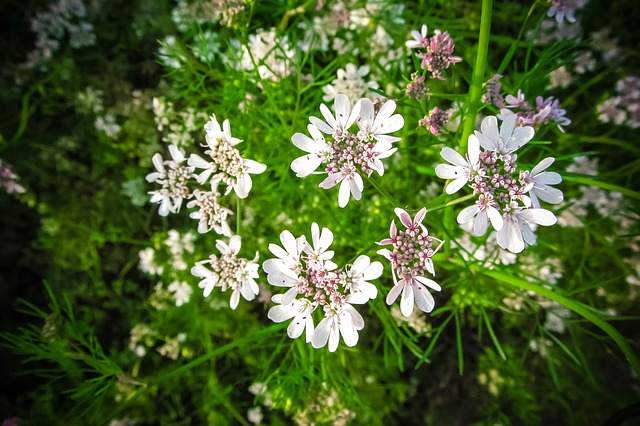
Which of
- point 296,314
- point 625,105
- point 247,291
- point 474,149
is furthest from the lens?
point 625,105

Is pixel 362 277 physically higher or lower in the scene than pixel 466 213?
lower

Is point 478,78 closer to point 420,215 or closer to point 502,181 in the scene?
point 502,181

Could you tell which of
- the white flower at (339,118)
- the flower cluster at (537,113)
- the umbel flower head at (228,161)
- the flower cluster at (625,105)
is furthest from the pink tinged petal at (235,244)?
the flower cluster at (625,105)

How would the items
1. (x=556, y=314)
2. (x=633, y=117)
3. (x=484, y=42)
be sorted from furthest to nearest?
(x=633, y=117) → (x=556, y=314) → (x=484, y=42)

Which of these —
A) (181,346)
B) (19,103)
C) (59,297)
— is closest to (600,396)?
(181,346)

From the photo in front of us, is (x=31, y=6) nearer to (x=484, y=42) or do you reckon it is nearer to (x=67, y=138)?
(x=67, y=138)

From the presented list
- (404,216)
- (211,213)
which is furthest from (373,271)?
(211,213)
